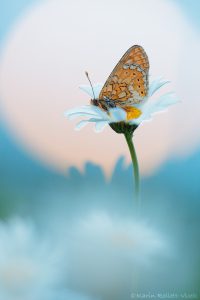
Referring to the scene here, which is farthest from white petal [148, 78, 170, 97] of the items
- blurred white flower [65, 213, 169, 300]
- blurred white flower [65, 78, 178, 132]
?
blurred white flower [65, 213, 169, 300]

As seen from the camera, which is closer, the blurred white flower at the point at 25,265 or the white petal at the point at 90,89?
the blurred white flower at the point at 25,265

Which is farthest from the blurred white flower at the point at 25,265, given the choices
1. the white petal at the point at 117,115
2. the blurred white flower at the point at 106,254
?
the white petal at the point at 117,115

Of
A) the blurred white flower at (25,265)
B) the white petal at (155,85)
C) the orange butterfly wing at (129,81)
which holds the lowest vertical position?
the blurred white flower at (25,265)

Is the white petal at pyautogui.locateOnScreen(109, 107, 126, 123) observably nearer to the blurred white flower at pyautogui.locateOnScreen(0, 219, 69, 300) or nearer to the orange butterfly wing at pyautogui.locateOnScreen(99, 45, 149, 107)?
the orange butterfly wing at pyautogui.locateOnScreen(99, 45, 149, 107)

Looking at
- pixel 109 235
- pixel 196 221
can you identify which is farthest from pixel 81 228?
pixel 196 221

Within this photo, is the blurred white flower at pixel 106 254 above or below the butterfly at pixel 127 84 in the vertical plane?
below

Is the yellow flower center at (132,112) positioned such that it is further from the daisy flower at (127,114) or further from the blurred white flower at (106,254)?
the blurred white flower at (106,254)
